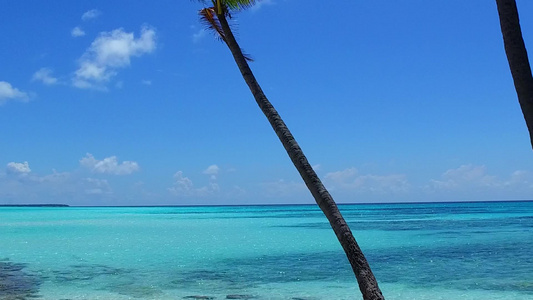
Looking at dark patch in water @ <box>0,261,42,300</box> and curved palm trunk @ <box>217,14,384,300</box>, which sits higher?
curved palm trunk @ <box>217,14,384,300</box>

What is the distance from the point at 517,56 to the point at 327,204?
281cm

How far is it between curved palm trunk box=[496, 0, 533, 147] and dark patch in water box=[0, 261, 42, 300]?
14584 mm

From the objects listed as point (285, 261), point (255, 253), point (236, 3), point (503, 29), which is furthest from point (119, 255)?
point (503, 29)

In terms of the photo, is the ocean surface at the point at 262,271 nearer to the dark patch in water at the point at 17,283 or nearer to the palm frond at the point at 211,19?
the dark patch in water at the point at 17,283

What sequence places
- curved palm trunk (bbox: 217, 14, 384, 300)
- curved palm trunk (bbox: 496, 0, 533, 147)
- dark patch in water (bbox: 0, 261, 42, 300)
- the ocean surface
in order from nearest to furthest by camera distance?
curved palm trunk (bbox: 496, 0, 533, 147) → curved palm trunk (bbox: 217, 14, 384, 300) → dark patch in water (bbox: 0, 261, 42, 300) → the ocean surface

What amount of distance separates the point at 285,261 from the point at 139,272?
655cm

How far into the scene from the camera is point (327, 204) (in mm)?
6625

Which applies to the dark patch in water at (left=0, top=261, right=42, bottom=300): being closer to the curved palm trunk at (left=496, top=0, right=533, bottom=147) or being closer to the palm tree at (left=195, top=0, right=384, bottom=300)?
the palm tree at (left=195, top=0, right=384, bottom=300)

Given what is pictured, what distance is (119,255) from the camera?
28.1 m

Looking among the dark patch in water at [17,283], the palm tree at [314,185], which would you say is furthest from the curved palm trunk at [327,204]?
the dark patch in water at [17,283]

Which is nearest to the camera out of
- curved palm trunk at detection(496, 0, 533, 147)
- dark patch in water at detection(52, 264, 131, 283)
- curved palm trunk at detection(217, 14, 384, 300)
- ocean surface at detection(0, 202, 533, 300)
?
curved palm trunk at detection(496, 0, 533, 147)

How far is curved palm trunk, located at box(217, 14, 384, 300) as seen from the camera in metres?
6.62

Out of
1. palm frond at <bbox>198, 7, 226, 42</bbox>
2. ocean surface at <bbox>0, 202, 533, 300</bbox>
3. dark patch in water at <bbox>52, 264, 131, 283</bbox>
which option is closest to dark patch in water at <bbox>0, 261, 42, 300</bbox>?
ocean surface at <bbox>0, 202, 533, 300</bbox>

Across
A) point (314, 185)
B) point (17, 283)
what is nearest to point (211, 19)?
point (314, 185)
